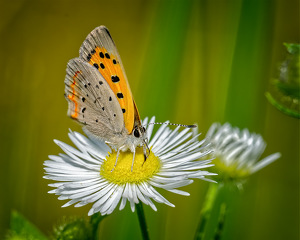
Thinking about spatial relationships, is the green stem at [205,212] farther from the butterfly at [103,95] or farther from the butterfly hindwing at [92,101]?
the butterfly hindwing at [92,101]

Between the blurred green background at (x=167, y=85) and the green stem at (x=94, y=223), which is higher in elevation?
the blurred green background at (x=167, y=85)

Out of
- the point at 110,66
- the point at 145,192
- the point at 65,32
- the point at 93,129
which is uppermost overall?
the point at 65,32

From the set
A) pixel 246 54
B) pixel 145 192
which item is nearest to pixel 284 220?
pixel 246 54

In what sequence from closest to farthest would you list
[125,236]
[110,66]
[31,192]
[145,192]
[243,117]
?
[145,192]
[110,66]
[125,236]
[243,117]
[31,192]

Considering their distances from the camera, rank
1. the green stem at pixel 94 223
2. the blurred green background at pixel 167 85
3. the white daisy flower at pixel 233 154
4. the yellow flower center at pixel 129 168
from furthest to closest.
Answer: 1. the blurred green background at pixel 167 85
2. the white daisy flower at pixel 233 154
3. the yellow flower center at pixel 129 168
4. the green stem at pixel 94 223

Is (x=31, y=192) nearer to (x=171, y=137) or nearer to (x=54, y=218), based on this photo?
(x=54, y=218)

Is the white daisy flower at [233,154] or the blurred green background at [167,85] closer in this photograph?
the white daisy flower at [233,154]

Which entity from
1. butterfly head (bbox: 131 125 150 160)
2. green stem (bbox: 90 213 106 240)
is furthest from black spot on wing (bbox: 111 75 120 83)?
green stem (bbox: 90 213 106 240)

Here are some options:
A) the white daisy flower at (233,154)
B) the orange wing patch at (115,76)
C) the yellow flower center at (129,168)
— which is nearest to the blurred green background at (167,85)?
the white daisy flower at (233,154)
